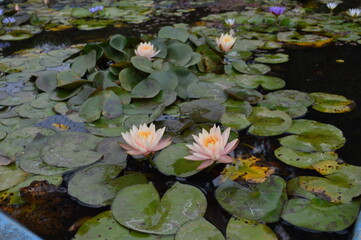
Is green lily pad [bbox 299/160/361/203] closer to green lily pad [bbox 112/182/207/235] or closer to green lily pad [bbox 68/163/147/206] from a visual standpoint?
green lily pad [bbox 112/182/207/235]

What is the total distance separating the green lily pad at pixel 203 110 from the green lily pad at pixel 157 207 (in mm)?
617

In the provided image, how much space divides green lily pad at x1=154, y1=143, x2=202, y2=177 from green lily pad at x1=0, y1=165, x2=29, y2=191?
620 millimetres

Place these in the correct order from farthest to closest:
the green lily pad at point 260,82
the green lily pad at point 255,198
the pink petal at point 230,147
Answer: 1. the green lily pad at point 260,82
2. the pink petal at point 230,147
3. the green lily pad at point 255,198

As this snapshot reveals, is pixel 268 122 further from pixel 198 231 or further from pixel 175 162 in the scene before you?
pixel 198 231

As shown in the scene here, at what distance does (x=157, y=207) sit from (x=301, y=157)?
0.74 metres

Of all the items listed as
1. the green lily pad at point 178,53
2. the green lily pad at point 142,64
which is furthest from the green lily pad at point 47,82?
the green lily pad at point 178,53

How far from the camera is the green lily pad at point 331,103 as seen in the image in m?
1.96

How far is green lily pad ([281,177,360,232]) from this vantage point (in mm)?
1128

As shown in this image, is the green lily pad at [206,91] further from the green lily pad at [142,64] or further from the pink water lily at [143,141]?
the pink water lily at [143,141]

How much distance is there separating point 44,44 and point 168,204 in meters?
3.10

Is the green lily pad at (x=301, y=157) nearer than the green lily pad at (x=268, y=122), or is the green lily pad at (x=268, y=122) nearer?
the green lily pad at (x=301, y=157)

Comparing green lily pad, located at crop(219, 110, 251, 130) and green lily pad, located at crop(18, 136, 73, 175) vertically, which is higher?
green lily pad, located at crop(219, 110, 251, 130)

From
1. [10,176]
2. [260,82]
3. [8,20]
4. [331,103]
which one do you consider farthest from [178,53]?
[8,20]

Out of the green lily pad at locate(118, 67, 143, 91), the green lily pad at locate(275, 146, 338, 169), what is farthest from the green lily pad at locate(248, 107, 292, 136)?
the green lily pad at locate(118, 67, 143, 91)
